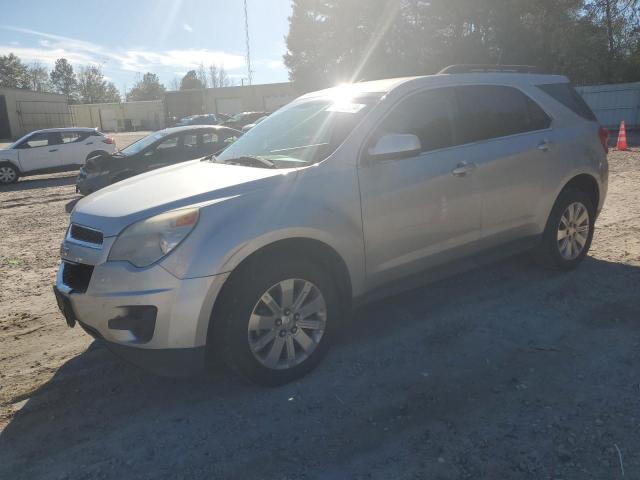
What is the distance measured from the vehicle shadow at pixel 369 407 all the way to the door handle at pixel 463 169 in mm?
1182

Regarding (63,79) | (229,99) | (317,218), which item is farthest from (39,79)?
(317,218)

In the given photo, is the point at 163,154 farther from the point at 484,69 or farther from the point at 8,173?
the point at 484,69

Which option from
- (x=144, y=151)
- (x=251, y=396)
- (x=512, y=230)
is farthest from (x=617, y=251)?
(x=144, y=151)

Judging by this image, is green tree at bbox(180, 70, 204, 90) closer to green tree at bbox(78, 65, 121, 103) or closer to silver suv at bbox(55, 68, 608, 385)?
green tree at bbox(78, 65, 121, 103)

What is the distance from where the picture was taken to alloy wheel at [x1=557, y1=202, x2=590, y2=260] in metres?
5.05

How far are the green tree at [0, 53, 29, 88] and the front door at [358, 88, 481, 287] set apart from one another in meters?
104

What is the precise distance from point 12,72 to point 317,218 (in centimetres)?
10920

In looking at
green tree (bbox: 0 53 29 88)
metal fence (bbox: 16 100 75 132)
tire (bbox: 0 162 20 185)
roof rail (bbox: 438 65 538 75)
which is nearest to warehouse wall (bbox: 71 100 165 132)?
metal fence (bbox: 16 100 75 132)

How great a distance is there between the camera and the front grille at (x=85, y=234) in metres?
3.15

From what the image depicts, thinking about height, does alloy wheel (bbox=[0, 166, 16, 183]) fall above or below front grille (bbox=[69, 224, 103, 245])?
above

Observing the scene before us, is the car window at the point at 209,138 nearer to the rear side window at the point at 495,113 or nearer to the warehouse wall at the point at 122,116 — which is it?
the rear side window at the point at 495,113

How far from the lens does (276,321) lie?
10.8 ft

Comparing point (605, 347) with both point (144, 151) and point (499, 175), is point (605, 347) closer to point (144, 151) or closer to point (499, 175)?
point (499, 175)

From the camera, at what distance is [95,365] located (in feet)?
12.6
